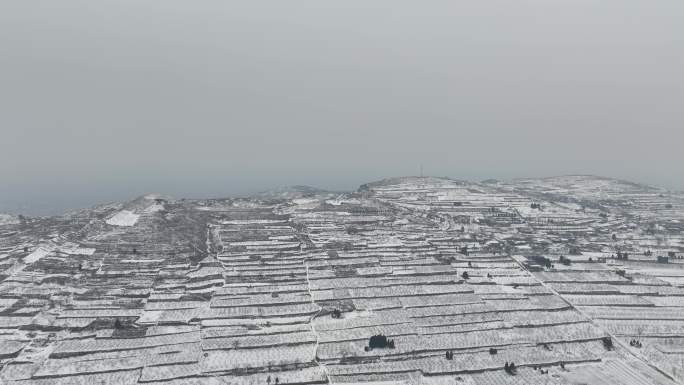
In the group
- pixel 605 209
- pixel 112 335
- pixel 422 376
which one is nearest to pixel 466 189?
pixel 605 209

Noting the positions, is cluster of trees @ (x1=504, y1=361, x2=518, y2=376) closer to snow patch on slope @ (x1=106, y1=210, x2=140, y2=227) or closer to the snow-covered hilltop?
the snow-covered hilltop

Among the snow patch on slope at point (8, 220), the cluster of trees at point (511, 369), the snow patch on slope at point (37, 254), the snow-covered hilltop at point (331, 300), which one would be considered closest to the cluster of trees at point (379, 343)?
the snow-covered hilltop at point (331, 300)

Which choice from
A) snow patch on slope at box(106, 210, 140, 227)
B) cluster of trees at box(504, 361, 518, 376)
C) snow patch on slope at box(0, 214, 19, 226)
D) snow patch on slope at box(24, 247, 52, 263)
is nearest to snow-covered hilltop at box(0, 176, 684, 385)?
cluster of trees at box(504, 361, 518, 376)

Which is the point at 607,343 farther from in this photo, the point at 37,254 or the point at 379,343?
the point at 37,254

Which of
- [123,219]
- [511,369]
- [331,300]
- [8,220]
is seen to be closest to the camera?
[511,369]

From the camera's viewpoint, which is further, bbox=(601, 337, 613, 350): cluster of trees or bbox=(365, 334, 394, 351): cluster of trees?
bbox=(601, 337, 613, 350): cluster of trees

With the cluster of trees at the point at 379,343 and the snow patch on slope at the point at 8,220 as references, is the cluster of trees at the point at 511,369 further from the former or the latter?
the snow patch on slope at the point at 8,220

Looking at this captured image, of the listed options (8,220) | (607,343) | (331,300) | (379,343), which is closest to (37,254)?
(8,220)

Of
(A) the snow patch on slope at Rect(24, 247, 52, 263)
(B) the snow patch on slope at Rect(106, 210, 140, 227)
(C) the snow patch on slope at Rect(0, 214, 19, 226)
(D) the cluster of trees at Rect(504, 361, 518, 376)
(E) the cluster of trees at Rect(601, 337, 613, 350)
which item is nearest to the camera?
(D) the cluster of trees at Rect(504, 361, 518, 376)

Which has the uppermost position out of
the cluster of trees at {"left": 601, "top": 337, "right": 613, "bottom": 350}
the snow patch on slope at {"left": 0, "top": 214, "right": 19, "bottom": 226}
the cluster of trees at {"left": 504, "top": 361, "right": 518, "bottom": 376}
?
the snow patch on slope at {"left": 0, "top": 214, "right": 19, "bottom": 226}
